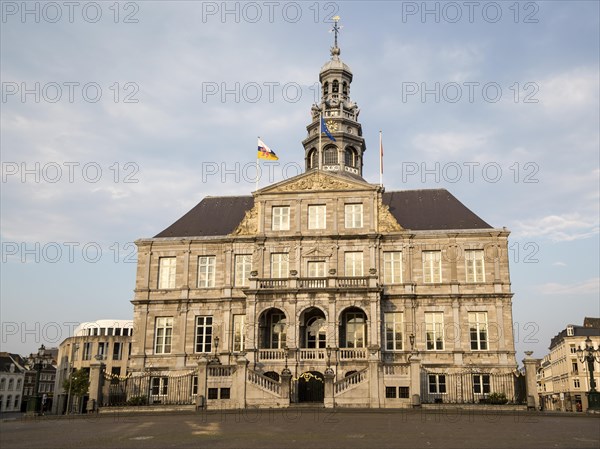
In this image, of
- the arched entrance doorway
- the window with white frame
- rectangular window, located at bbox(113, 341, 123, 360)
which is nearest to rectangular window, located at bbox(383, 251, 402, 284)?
the window with white frame

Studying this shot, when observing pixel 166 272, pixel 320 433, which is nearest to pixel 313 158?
pixel 166 272

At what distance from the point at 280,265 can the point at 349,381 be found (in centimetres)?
1178

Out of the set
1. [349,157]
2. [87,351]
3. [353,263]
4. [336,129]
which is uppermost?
[336,129]

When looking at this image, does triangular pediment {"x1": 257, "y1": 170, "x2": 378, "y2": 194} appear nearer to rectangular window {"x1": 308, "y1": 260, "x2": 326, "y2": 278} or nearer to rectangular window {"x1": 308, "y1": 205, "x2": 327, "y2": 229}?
rectangular window {"x1": 308, "y1": 205, "x2": 327, "y2": 229}

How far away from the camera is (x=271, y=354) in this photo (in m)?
38.0

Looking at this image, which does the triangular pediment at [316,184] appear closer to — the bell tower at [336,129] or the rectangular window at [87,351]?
the bell tower at [336,129]

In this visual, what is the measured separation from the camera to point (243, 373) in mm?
32969

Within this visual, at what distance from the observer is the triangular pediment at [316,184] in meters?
42.7

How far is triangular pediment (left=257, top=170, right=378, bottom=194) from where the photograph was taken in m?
42.7

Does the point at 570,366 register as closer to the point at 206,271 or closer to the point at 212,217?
the point at 212,217

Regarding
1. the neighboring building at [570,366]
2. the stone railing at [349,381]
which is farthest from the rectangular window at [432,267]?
the neighboring building at [570,366]

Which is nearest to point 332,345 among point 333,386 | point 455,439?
point 333,386

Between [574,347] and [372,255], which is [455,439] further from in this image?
[574,347]

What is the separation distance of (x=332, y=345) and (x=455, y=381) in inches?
321
